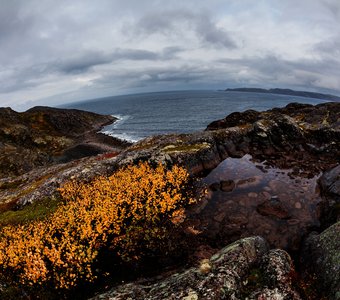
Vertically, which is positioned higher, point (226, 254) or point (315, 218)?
point (226, 254)

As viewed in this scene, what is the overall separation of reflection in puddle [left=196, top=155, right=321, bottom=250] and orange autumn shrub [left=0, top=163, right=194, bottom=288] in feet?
13.5

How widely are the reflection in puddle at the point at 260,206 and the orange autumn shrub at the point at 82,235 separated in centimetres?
412

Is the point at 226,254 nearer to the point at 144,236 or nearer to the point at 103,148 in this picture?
the point at 144,236

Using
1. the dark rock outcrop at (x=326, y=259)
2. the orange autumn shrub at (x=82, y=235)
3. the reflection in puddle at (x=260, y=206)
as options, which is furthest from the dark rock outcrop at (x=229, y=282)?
the reflection in puddle at (x=260, y=206)

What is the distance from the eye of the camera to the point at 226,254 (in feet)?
56.6

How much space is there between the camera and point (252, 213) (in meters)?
30.2

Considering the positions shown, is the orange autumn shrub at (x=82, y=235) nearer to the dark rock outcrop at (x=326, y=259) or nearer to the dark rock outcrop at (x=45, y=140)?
the dark rock outcrop at (x=326, y=259)

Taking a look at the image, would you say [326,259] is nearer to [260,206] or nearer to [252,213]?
[252,213]

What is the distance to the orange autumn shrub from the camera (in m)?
19.1

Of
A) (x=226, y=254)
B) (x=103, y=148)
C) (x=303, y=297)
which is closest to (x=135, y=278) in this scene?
(x=226, y=254)

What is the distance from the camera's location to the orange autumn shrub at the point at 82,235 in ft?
62.8

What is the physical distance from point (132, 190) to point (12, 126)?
4878 inches

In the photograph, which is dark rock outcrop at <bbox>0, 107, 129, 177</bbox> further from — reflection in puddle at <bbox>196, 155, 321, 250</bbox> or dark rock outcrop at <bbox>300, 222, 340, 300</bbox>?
dark rock outcrop at <bbox>300, 222, 340, 300</bbox>

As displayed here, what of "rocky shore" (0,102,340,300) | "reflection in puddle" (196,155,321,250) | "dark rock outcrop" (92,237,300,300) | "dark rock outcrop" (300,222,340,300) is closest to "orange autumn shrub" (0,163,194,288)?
"rocky shore" (0,102,340,300)
